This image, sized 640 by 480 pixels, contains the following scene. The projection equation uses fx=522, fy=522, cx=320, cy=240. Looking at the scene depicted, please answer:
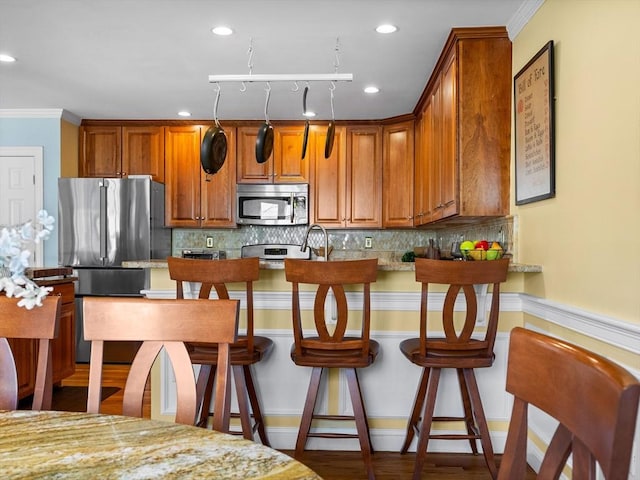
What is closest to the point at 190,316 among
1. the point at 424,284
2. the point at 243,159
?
the point at 424,284

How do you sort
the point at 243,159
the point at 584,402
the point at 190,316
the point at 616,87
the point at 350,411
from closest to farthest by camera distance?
the point at 584,402 → the point at 190,316 → the point at 616,87 → the point at 350,411 → the point at 243,159

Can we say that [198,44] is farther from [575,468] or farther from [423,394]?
[575,468]

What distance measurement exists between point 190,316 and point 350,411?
1.69 metres

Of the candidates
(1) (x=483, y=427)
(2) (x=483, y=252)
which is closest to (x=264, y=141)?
(2) (x=483, y=252)

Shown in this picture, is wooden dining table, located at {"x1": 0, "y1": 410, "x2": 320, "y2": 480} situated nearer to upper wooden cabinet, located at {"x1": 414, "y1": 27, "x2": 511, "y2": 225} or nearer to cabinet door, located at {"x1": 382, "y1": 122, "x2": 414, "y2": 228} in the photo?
upper wooden cabinet, located at {"x1": 414, "y1": 27, "x2": 511, "y2": 225}

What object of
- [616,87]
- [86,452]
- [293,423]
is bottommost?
[293,423]

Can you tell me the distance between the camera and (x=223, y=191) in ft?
17.0

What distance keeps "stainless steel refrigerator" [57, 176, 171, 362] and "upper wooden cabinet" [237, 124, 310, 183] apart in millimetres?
975

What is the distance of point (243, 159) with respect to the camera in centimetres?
520

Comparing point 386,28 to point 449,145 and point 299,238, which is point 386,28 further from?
point 299,238

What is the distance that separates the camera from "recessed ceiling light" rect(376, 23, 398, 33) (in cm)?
283

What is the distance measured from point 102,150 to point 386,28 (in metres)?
3.41

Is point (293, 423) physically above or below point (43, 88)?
below

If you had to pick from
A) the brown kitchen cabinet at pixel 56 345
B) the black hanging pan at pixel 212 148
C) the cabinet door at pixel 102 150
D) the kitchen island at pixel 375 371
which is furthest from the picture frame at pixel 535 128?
the cabinet door at pixel 102 150
